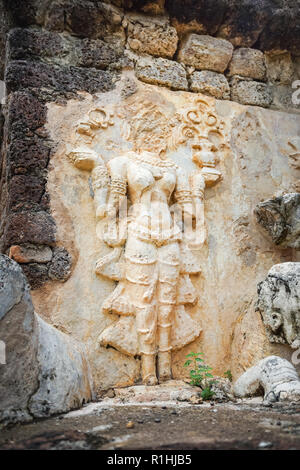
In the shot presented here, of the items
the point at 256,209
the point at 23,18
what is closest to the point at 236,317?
the point at 256,209

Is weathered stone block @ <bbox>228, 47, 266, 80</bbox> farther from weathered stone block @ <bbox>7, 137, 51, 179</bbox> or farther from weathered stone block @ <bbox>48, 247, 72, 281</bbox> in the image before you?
weathered stone block @ <bbox>48, 247, 72, 281</bbox>

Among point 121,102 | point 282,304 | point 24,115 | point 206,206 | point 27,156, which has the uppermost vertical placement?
point 121,102

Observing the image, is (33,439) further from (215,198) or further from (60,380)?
(215,198)

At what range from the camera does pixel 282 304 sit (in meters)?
3.00

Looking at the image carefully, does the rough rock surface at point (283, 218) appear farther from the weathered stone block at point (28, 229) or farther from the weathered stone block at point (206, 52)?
the weathered stone block at point (28, 229)

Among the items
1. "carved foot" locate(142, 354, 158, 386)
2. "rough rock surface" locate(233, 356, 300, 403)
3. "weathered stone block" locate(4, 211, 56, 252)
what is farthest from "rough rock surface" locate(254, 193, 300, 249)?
"weathered stone block" locate(4, 211, 56, 252)

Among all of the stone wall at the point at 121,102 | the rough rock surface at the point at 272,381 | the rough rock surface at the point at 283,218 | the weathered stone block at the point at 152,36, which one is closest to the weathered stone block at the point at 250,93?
the stone wall at the point at 121,102

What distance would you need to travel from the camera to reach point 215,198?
397 cm

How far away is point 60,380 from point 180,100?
286 centimetres

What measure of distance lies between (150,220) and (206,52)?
1937 millimetres

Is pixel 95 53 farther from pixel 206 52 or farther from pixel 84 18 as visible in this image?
pixel 206 52

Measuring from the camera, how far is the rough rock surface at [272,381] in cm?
248

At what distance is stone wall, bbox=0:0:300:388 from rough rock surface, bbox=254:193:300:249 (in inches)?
6.9

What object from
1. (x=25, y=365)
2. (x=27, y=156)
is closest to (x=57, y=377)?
(x=25, y=365)
